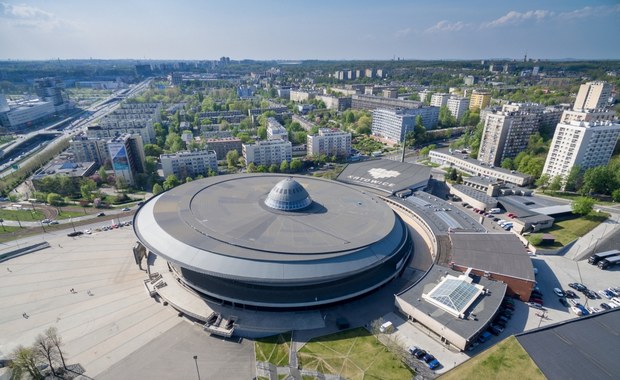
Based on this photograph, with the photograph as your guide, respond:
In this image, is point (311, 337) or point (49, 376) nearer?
point (49, 376)

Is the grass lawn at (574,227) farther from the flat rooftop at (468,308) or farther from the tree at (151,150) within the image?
the tree at (151,150)

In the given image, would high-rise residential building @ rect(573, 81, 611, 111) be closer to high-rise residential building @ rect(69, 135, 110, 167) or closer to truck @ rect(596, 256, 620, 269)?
truck @ rect(596, 256, 620, 269)

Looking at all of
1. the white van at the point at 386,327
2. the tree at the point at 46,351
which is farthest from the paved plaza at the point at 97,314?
the white van at the point at 386,327

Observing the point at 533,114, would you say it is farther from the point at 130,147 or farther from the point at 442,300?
the point at 130,147

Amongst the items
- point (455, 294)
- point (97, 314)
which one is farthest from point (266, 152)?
point (455, 294)

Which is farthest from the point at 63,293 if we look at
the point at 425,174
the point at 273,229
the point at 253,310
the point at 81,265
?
the point at 425,174
